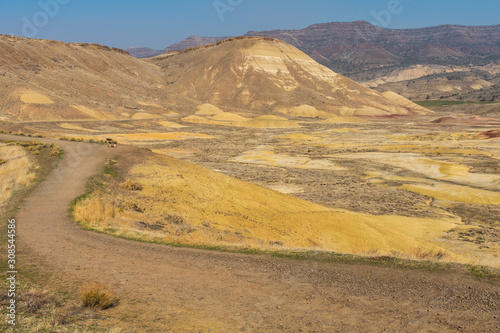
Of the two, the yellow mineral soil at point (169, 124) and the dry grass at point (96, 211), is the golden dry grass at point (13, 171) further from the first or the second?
the yellow mineral soil at point (169, 124)

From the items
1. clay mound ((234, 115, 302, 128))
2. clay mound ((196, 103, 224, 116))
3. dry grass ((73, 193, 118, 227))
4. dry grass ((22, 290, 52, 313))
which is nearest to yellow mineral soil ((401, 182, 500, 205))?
dry grass ((73, 193, 118, 227))

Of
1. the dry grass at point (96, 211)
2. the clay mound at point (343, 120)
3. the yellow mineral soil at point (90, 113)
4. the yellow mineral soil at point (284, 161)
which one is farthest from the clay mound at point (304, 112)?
the dry grass at point (96, 211)

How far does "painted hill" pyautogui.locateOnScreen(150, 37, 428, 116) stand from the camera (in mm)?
152500

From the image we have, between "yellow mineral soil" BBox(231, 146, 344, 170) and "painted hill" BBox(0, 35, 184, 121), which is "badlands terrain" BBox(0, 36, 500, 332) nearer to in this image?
"yellow mineral soil" BBox(231, 146, 344, 170)

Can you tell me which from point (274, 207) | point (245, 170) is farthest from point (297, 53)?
point (274, 207)

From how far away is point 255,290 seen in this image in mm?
10617

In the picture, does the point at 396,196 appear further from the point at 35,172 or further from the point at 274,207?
the point at 35,172

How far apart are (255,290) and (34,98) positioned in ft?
349

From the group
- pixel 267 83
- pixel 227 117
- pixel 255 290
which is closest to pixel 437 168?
pixel 255 290

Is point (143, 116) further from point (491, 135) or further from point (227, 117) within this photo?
point (491, 135)

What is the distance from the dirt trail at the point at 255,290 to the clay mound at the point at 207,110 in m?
119

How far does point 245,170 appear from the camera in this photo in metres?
47.6

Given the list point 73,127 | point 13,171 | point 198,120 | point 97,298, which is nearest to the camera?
point 97,298

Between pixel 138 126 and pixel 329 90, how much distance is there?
332ft
